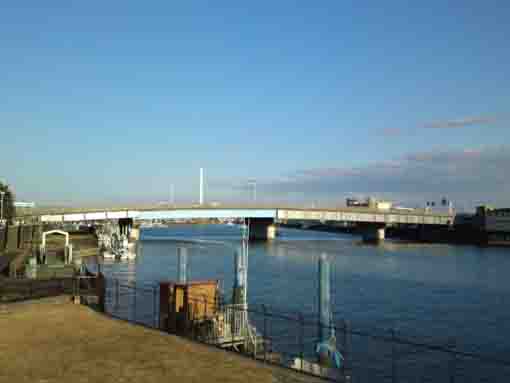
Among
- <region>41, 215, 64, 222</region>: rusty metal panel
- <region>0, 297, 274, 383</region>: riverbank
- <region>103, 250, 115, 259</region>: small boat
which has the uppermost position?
→ <region>41, 215, 64, 222</region>: rusty metal panel

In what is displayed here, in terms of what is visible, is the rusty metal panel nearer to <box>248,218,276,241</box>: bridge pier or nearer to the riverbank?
<box>248,218,276,241</box>: bridge pier

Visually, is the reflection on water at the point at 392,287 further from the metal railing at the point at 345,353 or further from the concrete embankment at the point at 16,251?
the concrete embankment at the point at 16,251

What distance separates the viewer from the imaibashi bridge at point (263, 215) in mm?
131625

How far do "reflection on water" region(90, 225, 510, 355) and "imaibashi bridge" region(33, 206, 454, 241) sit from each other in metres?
35.3

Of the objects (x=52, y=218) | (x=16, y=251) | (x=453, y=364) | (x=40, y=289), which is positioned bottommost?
(x=453, y=364)

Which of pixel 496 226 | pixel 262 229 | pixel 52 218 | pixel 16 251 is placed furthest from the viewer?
pixel 262 229

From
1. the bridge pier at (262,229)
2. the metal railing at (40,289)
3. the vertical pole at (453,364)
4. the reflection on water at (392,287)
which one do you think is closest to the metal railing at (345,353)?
the vertical pole at (453,364)

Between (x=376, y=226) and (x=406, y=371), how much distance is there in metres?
140

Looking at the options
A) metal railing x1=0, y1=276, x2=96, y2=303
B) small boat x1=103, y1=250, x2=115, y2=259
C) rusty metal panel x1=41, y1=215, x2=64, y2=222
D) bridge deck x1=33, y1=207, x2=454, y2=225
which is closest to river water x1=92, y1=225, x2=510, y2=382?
small boat x1=103, y1=250, x2=115, y2=259

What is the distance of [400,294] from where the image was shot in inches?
2121

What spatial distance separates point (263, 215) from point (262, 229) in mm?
18882

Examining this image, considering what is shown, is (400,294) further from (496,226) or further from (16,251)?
(496,226)

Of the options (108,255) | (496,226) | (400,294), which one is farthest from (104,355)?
(496,226)

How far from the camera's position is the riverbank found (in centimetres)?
1540
